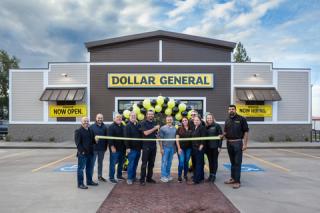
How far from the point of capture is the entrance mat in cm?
536

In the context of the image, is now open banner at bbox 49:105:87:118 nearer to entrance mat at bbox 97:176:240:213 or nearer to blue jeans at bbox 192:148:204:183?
entrance mat at bbox 97:176:240:213

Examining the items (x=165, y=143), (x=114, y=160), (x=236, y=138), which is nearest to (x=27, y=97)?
(x=114, y=160)

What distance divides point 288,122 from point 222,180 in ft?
47.7

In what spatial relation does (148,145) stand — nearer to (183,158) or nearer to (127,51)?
(183,158)

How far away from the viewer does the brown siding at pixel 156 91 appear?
64.8 feet

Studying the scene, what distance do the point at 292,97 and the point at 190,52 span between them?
8508mm

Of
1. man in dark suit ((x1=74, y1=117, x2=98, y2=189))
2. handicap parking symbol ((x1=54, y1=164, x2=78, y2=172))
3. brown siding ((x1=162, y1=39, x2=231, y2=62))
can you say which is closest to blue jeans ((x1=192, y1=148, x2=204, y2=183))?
man in dark suit ((x1=74, y1=117, x2=98, y2=189))

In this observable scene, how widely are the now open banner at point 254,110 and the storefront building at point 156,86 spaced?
7cm

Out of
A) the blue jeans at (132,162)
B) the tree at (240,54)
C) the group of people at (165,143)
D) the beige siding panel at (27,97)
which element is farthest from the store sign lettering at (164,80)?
the tree at (240,54)

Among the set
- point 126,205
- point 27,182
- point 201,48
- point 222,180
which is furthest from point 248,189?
point 201,48

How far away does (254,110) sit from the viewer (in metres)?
19.7

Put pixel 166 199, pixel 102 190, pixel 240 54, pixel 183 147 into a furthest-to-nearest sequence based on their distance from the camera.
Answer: pixel 240 54
pixel 183 147
pixel 102 190
pixel 166 199

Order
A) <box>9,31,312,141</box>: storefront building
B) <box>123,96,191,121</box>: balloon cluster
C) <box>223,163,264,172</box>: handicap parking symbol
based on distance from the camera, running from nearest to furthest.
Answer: <box>123,96,191,121</box>: balloon cluster
<box>223,163,264,172</box>: handicap parking symbol
<box>9,31,312,141</box>: storefront building

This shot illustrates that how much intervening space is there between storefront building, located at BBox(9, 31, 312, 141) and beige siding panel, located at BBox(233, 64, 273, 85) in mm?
76
